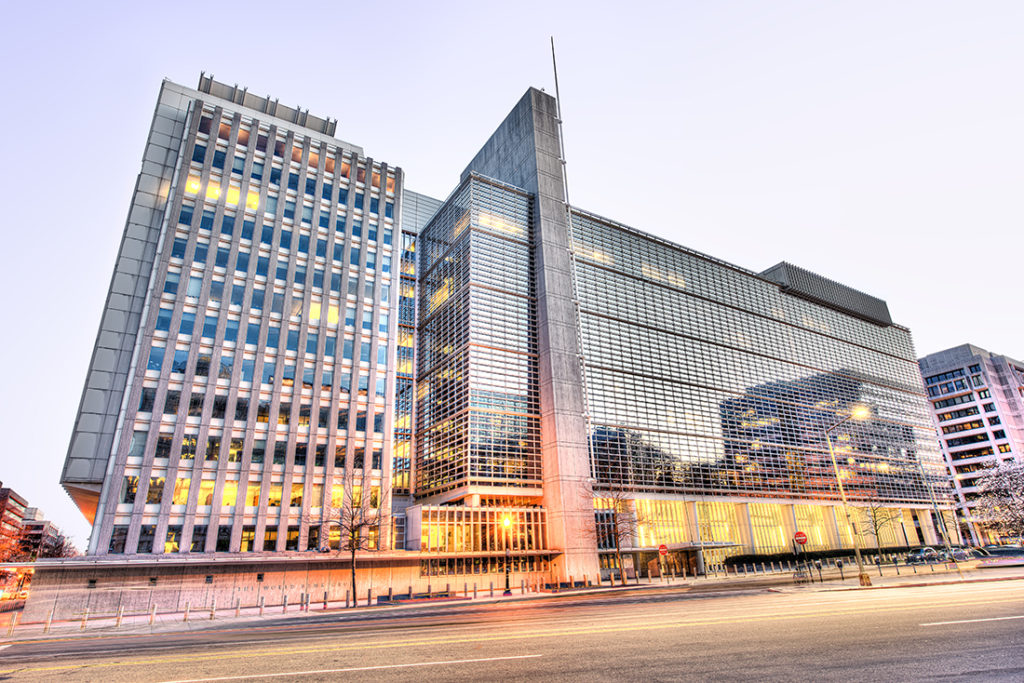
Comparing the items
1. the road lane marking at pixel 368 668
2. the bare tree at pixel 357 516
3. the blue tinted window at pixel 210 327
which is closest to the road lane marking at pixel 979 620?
the road lane marking at pixel 368 668

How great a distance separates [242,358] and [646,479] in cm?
4690

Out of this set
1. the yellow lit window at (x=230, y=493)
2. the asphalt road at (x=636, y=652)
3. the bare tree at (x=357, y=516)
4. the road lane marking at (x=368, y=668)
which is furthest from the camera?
the bare tree at (x=357, y=516)

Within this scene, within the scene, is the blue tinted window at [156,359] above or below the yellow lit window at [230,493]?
above

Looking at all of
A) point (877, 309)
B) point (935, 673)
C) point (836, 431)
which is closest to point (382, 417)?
point (935, 673)

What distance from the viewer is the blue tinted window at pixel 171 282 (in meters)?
47.5

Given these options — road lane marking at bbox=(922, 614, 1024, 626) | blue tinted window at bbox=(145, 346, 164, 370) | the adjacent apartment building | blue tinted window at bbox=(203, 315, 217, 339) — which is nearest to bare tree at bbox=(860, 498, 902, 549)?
the adjacent apartment building

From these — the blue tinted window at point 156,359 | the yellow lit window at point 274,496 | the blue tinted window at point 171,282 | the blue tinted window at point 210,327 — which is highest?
the blue tinted window at point 171,282

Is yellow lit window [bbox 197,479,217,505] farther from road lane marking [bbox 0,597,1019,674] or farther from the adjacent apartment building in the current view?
road lane marking [bbox 0,597,1019,674]

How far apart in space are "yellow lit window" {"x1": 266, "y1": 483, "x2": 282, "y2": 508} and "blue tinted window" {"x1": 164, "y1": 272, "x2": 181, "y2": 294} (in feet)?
65.3

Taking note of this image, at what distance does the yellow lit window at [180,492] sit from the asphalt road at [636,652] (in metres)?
28.8

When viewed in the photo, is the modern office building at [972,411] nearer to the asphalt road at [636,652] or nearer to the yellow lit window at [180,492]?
the asphalt road at [636,652]

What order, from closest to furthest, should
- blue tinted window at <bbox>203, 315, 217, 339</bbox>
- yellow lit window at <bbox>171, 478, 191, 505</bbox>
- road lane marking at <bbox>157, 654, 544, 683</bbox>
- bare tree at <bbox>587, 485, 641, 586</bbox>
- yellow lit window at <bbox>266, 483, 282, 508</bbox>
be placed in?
road lane marking at <bbox>157, 654, 544, 683</bbox>, yellow lit window at <bbox>171, 478, 191, 505</bbox>, yellow lit window at <bbox>266, 483, 282, 508</bbox>, blue tinted window at <bbox>203, 315, 217, 339</bbox>, bare tree at <bbox>587, 485, 641, 586</bbox>

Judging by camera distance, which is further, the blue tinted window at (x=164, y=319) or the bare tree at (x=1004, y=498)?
the bare tree at (x=1004, y=498)

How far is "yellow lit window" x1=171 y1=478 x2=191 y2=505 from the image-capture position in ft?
139
